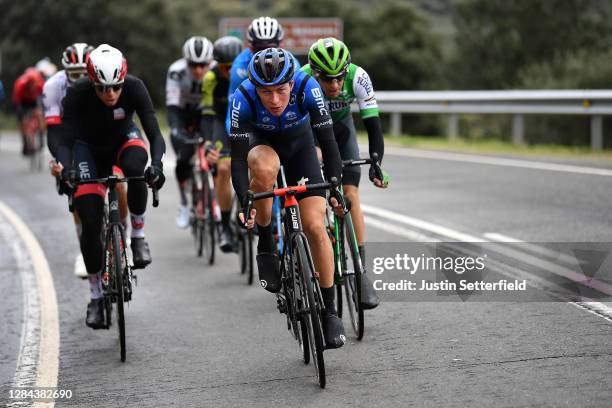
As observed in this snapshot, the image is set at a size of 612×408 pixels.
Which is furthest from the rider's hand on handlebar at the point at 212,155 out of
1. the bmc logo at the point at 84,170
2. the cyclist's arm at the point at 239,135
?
the cyclist's arm at the point at 239,135

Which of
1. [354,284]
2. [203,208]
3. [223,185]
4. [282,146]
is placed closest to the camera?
[282,146]

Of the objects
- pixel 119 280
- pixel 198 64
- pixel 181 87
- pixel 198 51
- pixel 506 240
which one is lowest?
pixel 506 240

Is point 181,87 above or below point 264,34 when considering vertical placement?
below

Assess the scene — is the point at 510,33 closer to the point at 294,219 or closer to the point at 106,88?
the point at 106,88

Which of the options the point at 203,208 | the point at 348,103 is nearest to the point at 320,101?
the point at 348,103

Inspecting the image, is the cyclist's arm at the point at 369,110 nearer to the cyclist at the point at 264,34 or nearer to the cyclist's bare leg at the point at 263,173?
the cyclist's bare leg at the point at 263,173

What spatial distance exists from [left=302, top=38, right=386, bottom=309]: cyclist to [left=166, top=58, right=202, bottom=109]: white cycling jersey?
3.70 meters

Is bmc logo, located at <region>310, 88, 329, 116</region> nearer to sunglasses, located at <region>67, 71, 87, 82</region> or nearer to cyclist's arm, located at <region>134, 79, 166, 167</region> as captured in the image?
cyclist's arm, located at <region>134, 79, 166, 167</region>

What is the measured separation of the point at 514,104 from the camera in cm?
2145

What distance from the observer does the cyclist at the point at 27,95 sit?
21625 mm

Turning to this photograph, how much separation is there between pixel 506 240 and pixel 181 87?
3.81m

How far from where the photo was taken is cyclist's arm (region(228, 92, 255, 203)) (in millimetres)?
6984

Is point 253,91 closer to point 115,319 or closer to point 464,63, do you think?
point 115,319

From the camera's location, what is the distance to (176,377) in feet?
23.2
